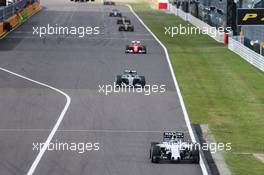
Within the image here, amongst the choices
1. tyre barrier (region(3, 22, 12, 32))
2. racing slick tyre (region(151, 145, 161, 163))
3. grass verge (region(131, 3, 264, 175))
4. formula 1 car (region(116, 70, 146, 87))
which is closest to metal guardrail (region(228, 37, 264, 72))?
grass verge (region(131, 3, 264, 175))

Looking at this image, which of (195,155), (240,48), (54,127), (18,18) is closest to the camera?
(195,155)

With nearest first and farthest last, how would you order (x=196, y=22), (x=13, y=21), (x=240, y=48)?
(x=240, y=48) → (x=13, y=21) → (x=196, y=22)

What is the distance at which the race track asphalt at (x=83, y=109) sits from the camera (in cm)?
→ 2503

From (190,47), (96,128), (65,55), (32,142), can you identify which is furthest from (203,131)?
(190,47)

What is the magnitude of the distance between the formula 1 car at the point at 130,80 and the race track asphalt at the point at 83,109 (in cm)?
117

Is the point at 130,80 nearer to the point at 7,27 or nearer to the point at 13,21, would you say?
the point at 7,27

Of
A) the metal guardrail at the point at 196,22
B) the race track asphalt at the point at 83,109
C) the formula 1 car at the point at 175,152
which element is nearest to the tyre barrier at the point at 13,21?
the race track asphalt at the point at 83,109

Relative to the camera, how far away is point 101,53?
58.9m

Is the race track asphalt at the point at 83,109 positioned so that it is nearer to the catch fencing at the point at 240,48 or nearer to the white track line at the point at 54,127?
the white track line at the point at 54,127

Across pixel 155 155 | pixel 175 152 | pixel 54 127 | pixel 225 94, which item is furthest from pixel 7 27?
pixel 175 152

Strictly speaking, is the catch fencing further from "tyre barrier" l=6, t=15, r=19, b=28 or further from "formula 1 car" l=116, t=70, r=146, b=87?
"tyre barrier" l=6, t=15, r=19, b=28

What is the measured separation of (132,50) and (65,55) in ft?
15.4

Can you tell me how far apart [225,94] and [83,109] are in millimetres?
8184

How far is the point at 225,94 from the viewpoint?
4106 centimetres
